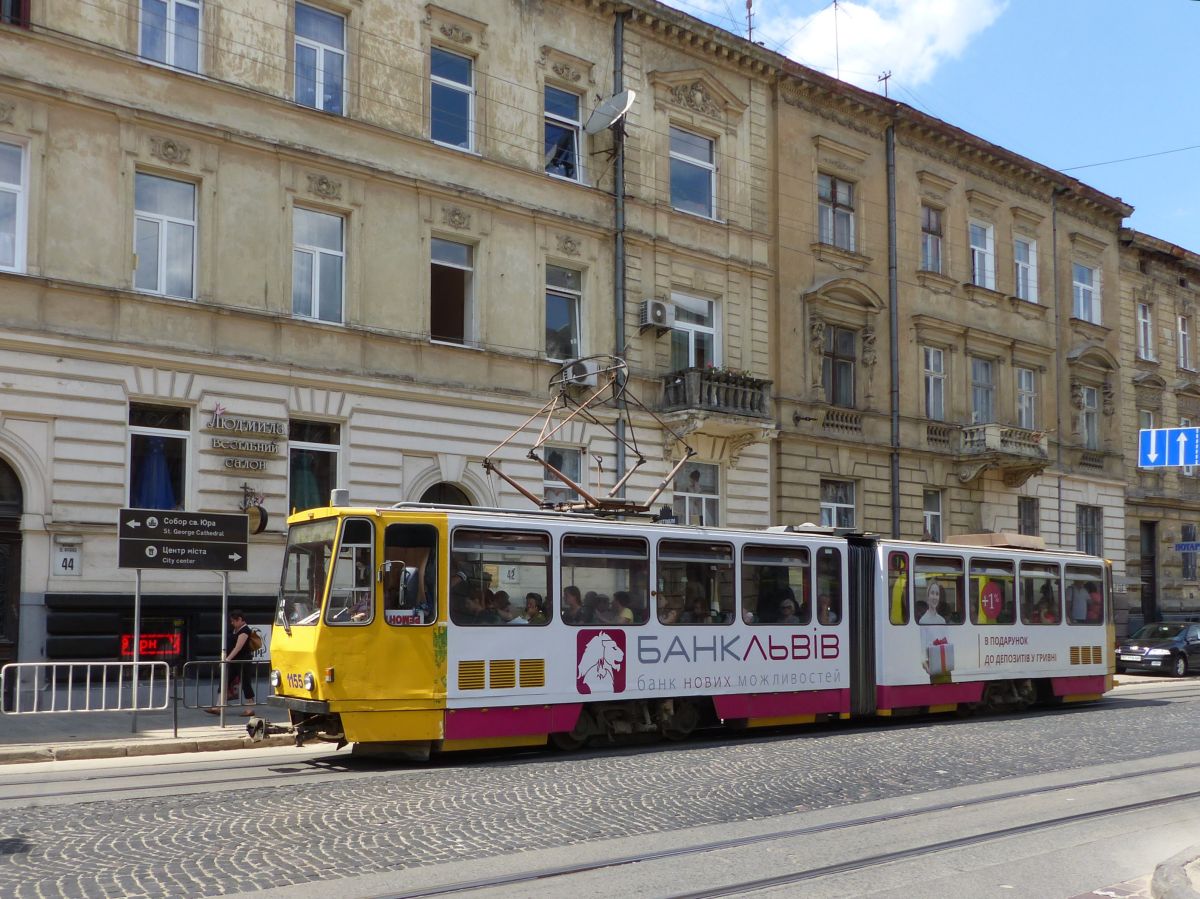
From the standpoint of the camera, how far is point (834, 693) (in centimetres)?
1800

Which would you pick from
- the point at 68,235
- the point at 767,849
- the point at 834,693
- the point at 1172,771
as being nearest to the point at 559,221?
the point at 68,235

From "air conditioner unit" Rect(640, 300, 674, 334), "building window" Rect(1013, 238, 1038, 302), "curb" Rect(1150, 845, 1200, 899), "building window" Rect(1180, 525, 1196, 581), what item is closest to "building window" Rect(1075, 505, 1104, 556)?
"building window" Rect(1180, 525, 1196, 581)

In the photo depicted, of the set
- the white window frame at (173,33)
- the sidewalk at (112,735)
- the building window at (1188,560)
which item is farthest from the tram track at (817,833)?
the building window at (1188,560)

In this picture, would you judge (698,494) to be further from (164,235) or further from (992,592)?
(164,235)

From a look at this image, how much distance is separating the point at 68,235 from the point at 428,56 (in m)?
7.64

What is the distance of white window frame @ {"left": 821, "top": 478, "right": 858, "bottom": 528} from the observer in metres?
30.3

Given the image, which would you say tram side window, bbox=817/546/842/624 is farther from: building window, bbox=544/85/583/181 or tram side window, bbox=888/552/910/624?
building window, bbox=544/85/583/181

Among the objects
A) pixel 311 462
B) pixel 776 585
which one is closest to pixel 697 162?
pixel 311 462

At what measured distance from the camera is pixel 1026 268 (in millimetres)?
37500

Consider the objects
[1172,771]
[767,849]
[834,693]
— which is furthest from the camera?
[834,693]

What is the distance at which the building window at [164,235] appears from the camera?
19938 millimetres

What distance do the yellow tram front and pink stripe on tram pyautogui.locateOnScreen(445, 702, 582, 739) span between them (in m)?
0.23

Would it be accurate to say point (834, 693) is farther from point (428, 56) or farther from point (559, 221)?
point (428, 56)

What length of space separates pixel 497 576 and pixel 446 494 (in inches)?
371
